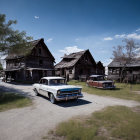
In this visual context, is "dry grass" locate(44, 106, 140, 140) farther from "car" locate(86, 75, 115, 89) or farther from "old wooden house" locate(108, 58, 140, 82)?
"old wooden house" locate(108, 58, 140, 82)

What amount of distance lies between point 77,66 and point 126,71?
12.6 meters

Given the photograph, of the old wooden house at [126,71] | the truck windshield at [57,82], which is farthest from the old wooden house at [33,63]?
the old wooden house at [126,71]

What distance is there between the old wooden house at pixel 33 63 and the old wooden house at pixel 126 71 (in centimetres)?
1634

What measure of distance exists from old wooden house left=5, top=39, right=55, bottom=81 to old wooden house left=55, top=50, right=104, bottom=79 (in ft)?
12.3

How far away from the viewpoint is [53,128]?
4.29m

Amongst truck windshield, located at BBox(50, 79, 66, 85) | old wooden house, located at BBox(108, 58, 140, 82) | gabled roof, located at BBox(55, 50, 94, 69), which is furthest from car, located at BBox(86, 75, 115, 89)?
gabled roof, located at BBox(55, 50, 94, 69)

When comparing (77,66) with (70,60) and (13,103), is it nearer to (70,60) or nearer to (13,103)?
(70,60)

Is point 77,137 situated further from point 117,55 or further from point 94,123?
point 117,55

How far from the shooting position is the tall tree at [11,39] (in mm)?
14811

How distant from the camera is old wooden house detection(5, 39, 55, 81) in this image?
25109mm

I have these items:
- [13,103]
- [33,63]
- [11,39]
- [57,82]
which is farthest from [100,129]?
[33,63]

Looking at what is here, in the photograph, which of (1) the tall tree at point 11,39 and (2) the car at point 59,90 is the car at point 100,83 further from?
(1) the tall tree at point 11,39

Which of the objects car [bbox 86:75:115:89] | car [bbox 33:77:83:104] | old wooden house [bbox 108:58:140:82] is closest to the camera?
car [bbox 33:77:83:104]

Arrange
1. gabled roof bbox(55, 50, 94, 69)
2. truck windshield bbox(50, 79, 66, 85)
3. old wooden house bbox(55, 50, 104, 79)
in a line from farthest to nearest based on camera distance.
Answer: gabled roof bbox(55, 50, 94, 69) → old wooden house bbox(55, 50, 104, 79) → truck windshield bbox(50, 79, 66, 85)
